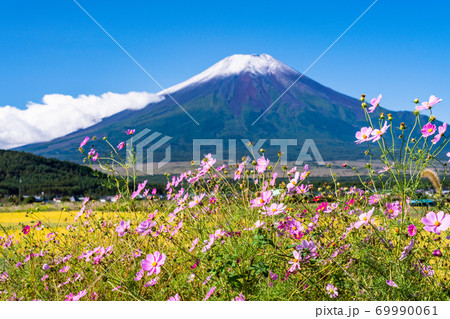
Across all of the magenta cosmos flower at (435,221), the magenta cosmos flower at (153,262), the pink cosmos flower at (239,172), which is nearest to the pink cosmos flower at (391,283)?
the magenta cosmos flower at (435,221)

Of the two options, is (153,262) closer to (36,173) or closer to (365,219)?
(365,219)

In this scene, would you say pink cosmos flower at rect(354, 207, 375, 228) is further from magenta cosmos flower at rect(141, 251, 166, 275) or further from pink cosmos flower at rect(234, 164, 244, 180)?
pink cosmos flower at rect(234, 164, 244, 180)

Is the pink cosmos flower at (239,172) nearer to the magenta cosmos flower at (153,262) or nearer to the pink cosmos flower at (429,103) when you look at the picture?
the magenta cosmos flower at (153,262)

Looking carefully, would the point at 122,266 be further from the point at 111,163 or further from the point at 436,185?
the point at 436,185

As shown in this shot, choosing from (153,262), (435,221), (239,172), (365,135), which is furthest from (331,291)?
(239,172)

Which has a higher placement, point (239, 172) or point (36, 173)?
point (36, 173)

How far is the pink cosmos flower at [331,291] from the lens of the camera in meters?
2.90

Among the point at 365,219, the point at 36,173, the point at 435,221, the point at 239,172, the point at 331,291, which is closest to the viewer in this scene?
the point at 435,221

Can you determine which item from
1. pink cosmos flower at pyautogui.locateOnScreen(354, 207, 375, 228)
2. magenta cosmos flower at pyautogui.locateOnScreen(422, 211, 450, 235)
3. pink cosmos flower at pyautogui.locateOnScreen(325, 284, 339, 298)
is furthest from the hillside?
magenta cosmos flower at pyautogui.locateOnScreen(422, 211, 450, 235)

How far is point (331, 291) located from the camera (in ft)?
9.50

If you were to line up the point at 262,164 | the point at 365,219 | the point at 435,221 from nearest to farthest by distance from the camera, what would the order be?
the point at 435,221 → the point at 365,219 → the point at 262,164

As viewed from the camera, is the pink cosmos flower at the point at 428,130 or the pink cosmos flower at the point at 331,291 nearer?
the pink cosmos flower at the point at 428,130

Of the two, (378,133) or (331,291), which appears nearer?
(378,133)

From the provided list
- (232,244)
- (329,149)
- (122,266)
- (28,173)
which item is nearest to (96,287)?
(122,266)
